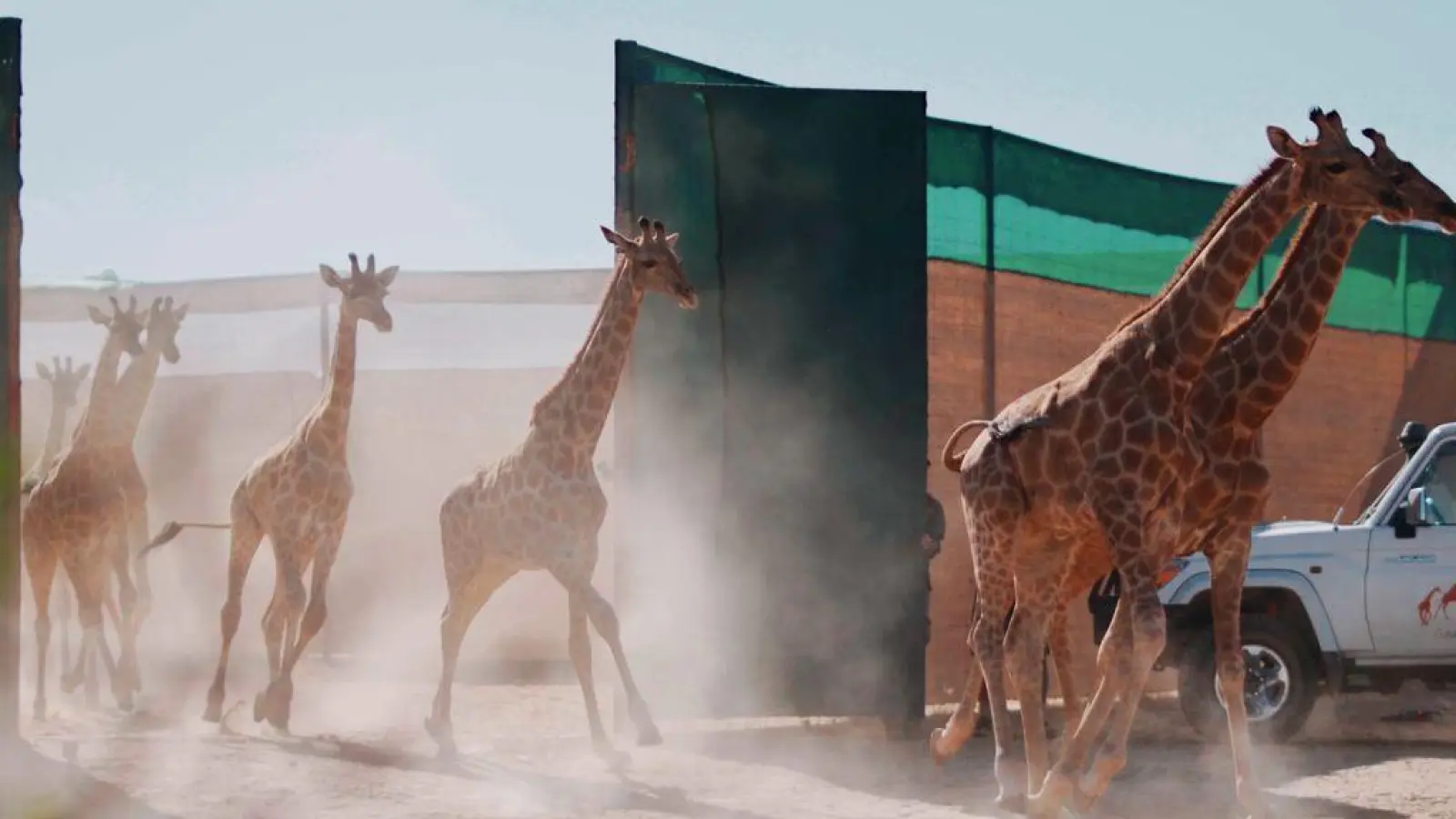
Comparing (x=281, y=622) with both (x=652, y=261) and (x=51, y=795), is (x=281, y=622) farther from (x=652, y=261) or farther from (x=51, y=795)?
(x=652, y=261)

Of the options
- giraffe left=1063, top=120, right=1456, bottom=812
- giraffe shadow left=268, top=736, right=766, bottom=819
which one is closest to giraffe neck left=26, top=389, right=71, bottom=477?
giraffe shadow left=268, top=736, right=766, bottom=819

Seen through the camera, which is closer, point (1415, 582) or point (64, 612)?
point (1415, 582)

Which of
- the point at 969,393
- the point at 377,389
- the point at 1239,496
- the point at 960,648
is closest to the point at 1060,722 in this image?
the point at 960,648

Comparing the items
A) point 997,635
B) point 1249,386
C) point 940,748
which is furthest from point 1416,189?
point 940,748

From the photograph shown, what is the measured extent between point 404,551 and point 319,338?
2.32 meters

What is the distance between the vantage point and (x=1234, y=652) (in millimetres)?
8484

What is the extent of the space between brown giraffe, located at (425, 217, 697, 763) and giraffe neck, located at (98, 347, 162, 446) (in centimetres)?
375

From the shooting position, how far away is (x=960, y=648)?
1420 centimetres

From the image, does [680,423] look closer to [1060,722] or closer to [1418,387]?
[1060,722]

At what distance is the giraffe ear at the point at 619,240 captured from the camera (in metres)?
10.9

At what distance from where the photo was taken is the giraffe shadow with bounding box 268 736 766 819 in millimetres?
9398

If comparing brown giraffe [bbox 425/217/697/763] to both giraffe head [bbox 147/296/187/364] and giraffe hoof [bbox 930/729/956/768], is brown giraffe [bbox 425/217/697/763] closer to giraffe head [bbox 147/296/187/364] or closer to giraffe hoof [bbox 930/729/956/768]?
giraffe hoof [bbox 930/729/956/768]

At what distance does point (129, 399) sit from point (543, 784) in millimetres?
5600

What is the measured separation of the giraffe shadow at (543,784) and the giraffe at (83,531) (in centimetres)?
248
